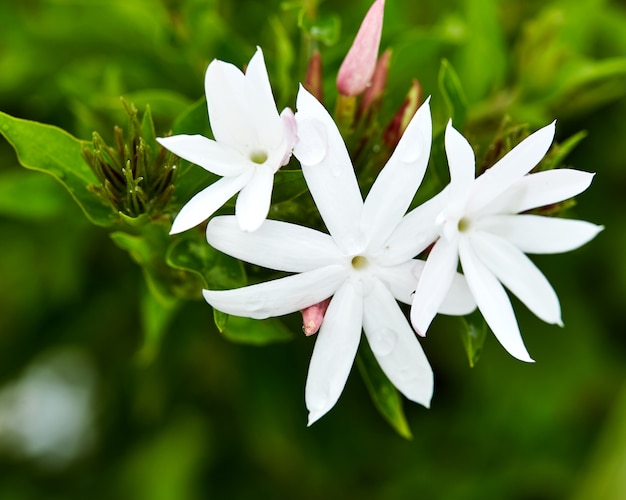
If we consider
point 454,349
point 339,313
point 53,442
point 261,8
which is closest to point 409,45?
point 261,8

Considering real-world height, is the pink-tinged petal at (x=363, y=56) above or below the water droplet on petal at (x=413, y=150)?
above

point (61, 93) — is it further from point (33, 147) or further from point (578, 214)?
point (578, 214)

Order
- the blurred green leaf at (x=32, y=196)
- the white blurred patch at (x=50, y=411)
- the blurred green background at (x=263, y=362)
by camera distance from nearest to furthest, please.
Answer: the blurred green leaf at (x=32, y=196) < the blurred green background at (x=263, y=362) < the white blurred patch at (x=50, y=411)

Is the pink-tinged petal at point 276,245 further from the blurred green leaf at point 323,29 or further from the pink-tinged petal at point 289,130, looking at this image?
the blurred green leaf at point 323,29

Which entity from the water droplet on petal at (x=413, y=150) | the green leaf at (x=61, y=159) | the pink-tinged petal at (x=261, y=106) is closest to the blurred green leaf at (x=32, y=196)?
the green leaf at (x=61, y=159)

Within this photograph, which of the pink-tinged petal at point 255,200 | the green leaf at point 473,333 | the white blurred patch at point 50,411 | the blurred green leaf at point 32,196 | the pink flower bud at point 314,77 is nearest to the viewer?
the pink-tinged petal at point 255,200

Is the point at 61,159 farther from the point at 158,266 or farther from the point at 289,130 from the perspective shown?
the point at 289,130

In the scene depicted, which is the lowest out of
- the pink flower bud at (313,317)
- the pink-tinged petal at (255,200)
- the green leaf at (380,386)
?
the green leaf at (380,386)

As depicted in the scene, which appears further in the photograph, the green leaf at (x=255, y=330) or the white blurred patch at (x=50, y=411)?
the white blurred patch at (x=50, y=411)
